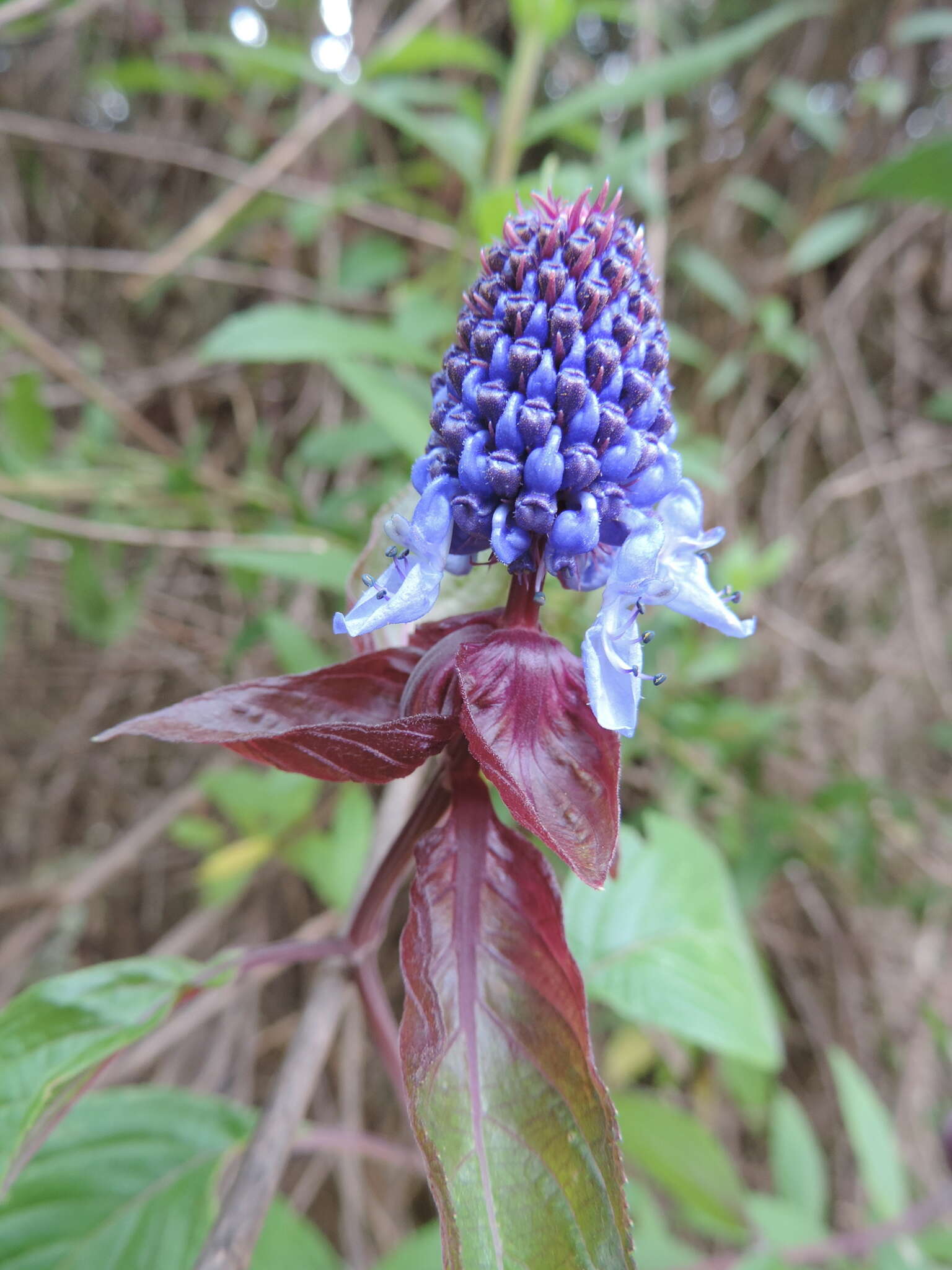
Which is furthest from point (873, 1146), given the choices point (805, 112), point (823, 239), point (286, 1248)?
point (805, 112)

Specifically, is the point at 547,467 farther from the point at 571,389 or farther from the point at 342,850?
the point at 342,850

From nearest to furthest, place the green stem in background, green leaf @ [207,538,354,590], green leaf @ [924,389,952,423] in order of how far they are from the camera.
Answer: green leaf @ [207,538,354,590] → the green stem in background → green leaf @ [924,389,952,423]

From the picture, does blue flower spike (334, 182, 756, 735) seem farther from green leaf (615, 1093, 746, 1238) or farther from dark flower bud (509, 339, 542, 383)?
green leaf (615, 1093, 746, 1238)

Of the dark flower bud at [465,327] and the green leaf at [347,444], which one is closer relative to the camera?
the dark flower bud at [465,327]

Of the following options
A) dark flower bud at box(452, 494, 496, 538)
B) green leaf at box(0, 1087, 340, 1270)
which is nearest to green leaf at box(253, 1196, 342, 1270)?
green leaf at box(0, 1087, 340, 1270)

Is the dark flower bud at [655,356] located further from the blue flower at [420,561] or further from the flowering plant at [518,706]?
the blue flower at [420,561]

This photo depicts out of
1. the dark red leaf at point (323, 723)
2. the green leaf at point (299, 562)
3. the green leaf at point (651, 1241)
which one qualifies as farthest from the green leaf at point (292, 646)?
the green leaf at point (651, 1241)
